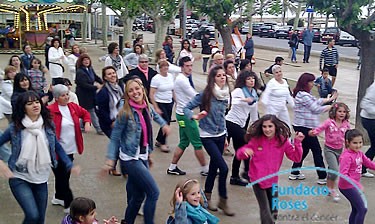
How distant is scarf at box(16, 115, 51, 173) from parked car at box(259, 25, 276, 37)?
46099mm

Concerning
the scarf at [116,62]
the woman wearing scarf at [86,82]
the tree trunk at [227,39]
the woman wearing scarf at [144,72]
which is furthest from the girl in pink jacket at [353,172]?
the tree trunk at [227,39]

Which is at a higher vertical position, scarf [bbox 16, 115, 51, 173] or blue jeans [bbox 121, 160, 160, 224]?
scarf [bbox 16, 115, 51, 173]

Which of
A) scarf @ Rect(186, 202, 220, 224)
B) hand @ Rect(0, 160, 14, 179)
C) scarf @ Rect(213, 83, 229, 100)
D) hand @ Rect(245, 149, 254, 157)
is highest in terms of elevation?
scarf @ Rect(213, 83, 229, 100)

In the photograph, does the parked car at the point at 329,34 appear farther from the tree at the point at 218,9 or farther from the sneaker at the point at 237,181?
the sneaker at the point at 237,181

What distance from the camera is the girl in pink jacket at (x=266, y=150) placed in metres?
4.97

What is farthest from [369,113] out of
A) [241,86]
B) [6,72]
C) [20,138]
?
[6,72]

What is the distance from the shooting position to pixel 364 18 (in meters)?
8.76

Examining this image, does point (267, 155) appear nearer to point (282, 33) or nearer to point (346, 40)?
point (346, 40)

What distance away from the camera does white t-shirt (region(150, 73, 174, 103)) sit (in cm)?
797

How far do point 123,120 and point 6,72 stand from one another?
376 centimetres

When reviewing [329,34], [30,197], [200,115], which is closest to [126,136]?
[30,197]

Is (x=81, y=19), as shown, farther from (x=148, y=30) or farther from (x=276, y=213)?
(x=276, y=213)

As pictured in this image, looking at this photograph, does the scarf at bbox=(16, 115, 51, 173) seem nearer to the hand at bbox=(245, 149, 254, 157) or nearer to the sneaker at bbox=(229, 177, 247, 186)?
the hand at bbox=(245, 149, 254, 157)

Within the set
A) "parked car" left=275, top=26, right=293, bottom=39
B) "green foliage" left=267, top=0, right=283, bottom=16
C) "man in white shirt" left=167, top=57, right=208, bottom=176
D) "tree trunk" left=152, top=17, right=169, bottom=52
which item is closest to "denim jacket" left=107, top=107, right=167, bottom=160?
"man in white shirt" left=167, top=57, right=208, bottom=176
